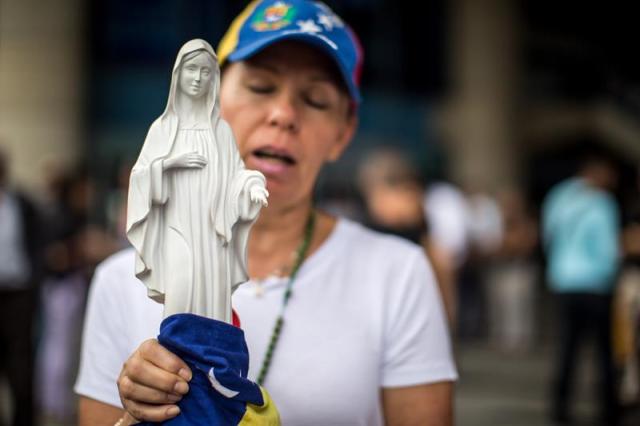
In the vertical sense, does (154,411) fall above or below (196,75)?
below

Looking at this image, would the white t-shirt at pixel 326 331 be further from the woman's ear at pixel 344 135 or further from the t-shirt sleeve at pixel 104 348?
the woman's ear at pixel 344 135

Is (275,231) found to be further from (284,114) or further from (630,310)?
(630,310)

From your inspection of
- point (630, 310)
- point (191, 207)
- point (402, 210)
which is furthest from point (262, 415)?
point (630, 310)

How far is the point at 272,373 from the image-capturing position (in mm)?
1988

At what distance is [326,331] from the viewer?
2.04 metres

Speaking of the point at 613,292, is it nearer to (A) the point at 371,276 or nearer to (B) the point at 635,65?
(A) the point at 371,276

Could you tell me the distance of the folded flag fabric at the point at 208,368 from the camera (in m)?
1.56

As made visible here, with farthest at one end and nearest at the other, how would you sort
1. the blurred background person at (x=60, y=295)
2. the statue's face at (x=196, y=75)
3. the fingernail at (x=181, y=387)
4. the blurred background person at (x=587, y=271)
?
1. the blurred background person at (x=60, y=295)
2. the blurred background person at (x=587, y=271)
3. the statue's face at (x=196, y=75)
4. the fingernail at (x=181, y=387)

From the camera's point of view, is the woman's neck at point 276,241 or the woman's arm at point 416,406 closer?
the woman's arm at point 416,406

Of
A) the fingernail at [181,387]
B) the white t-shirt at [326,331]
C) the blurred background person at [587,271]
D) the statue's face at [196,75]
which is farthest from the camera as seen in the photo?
the blurred background person at [587,271]

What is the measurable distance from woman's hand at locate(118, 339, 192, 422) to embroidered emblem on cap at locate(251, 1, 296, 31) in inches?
32.3

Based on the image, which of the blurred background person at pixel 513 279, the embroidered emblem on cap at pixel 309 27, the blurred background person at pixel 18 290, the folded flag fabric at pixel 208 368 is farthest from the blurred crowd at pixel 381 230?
the folded flag fabric at pixel 208 368

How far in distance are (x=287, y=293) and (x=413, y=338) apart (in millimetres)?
297

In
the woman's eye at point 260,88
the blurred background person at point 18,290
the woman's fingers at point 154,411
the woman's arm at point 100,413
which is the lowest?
the blurred background person at point 18,290
